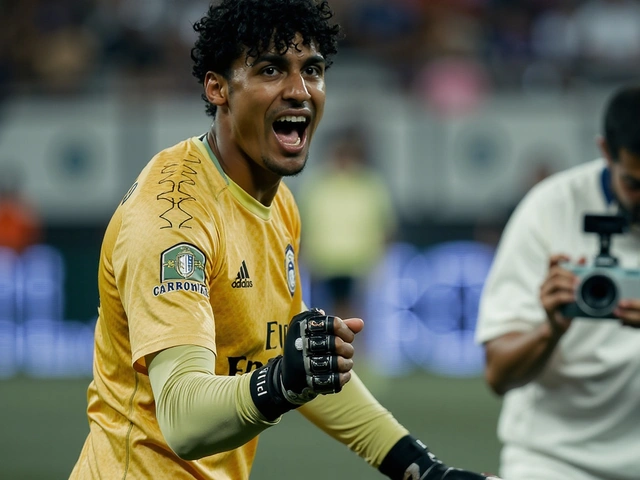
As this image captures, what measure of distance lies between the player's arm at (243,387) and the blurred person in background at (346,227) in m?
8.90

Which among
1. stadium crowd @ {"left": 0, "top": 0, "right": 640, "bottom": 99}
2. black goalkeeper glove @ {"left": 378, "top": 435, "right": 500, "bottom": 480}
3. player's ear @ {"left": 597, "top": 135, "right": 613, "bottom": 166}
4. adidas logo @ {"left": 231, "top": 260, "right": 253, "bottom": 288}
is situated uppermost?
stadium crowd @ {"left": 0, "top": 0, "right": 640, "bottom": 99}

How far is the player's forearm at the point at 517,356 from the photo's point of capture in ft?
14.0

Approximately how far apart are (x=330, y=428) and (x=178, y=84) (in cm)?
1039

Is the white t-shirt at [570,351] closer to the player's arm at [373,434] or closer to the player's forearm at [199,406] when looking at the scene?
the player's arm at [373,434]

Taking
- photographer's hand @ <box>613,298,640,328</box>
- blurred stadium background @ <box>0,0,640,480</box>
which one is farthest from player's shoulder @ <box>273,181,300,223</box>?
blurred stadium background @ <box>0,0,640,480</box>

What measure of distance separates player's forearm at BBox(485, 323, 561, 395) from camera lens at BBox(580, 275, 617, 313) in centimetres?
22

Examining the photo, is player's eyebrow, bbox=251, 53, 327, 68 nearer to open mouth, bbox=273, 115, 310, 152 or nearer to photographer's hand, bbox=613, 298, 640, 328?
open mouth, bbox=273, 115, 310, 152

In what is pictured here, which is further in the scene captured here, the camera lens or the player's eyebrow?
the camera lens

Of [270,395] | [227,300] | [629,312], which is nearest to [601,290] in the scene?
[629,312]

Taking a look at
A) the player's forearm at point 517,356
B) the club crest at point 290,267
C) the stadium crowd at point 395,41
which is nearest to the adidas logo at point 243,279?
the club crest at point 290,267

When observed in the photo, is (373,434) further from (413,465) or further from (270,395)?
(270,395)

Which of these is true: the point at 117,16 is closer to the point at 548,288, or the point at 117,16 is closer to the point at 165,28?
the point at 165,28

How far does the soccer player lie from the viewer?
2.81m

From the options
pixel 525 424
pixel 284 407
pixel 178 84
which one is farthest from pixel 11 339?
pixel 284 407
